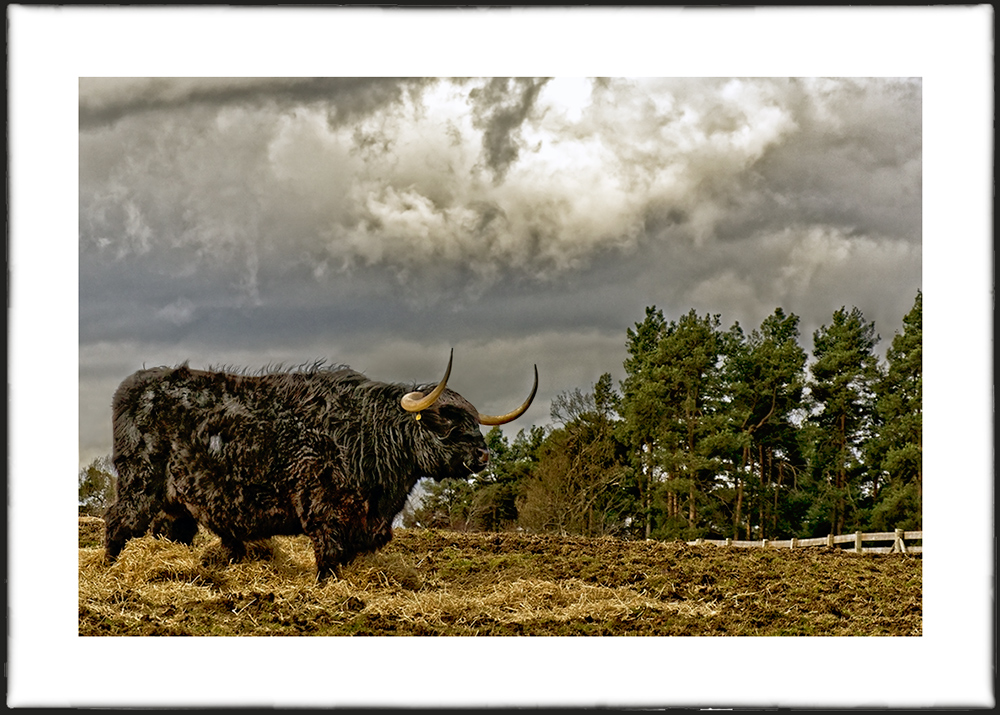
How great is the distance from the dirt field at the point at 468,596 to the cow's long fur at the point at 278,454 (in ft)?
0.78

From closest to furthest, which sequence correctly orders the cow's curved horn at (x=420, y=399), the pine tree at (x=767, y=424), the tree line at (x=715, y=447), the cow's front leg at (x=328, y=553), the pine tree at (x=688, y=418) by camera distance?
the cow's curved horn at (x=420, y=399) → the cow's front leg at (x=328, y=553) → the tree line at (x=715, y=447) → the pine tree at (x=767, y=424) → the pine tree at (x=688, y=418)

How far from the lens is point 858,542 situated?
945 centimetres

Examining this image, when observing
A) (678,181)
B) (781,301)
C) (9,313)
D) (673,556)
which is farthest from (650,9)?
(9,313)

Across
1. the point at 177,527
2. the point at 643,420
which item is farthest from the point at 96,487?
the point at 643,420

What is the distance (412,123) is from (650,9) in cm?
218

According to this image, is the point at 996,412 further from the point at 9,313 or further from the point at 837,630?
the point at 9,313

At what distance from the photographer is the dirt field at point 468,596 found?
305 inches

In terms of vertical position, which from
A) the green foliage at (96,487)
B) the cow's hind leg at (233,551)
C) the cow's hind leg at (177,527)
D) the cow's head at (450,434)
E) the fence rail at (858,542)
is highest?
the cow's head at (450,434)

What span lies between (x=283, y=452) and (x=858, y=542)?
5496 mm

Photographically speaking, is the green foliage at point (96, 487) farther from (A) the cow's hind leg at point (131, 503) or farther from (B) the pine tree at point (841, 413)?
(B) the pine tree at point (841, 413)

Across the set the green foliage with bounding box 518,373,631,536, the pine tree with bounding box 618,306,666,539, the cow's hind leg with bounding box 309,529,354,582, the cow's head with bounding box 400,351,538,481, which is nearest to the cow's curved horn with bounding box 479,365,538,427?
the cow's head with bounding box 400,351,538,481

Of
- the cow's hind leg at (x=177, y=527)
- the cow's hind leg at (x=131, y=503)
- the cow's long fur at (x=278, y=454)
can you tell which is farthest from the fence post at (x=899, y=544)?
the cow's hind leg at (x=131, y=503)

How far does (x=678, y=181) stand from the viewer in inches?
342

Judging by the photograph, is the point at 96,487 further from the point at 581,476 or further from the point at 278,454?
the point at 581,476
